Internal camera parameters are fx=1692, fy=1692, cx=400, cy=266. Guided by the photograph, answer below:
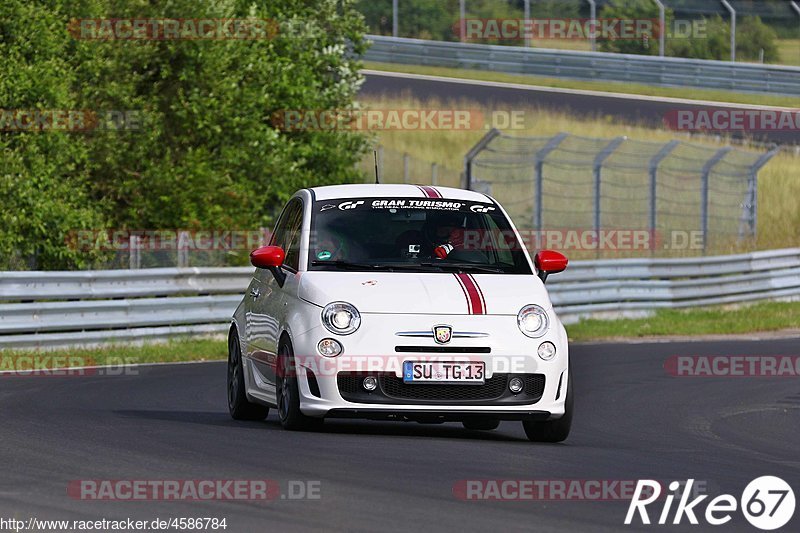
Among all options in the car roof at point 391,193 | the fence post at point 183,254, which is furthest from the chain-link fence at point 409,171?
the car roof at point 391,193

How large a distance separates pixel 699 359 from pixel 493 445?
30.6ft

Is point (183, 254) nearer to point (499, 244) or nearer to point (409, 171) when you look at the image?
point (499, 244)

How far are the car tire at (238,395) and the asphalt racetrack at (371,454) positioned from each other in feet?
0.39

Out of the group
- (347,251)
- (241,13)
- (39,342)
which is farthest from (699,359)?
(241,13)

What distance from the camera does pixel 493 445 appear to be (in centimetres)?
1018

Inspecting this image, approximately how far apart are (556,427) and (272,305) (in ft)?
6.68

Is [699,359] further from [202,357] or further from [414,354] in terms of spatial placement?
[414,354]

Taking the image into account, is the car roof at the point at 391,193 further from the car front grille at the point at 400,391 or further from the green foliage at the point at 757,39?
the green foliage at the point at 757,39

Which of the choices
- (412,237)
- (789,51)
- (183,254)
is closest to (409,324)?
(412,237)

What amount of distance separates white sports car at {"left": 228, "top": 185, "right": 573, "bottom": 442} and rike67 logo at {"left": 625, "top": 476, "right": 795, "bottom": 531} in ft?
6.10

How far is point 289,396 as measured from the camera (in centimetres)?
1045

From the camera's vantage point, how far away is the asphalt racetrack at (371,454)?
733 centimetres

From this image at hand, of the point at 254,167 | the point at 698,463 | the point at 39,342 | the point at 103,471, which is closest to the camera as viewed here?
the point at 103,471

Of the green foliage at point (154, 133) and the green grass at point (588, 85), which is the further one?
the green grass at point (588, 85)
